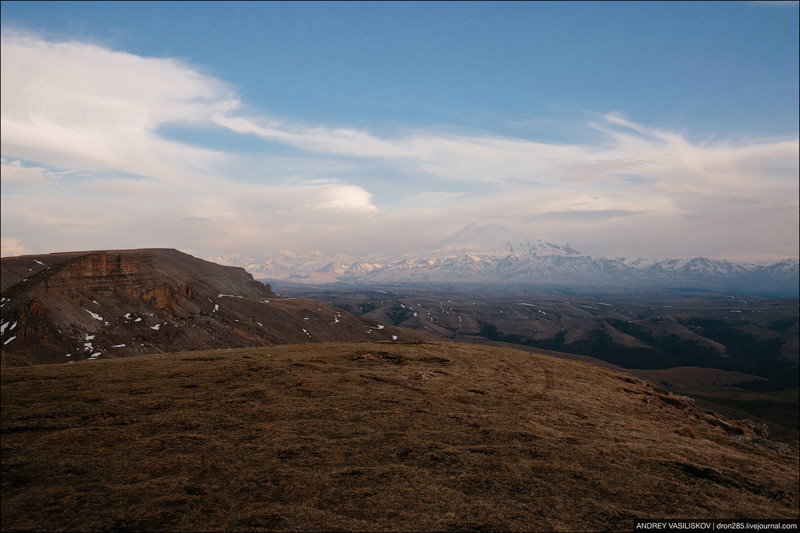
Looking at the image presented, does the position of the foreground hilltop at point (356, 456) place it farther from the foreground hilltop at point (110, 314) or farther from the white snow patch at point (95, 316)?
the white snow patch at point (95, 316)

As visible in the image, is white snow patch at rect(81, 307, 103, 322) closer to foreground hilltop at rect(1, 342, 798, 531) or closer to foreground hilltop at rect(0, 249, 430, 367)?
foreground hilltop at rect(0, 249, 430, 367)

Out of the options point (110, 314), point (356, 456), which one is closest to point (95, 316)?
point (110, 314)

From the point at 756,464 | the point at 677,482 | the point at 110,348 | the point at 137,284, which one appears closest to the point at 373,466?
the point at 677,482

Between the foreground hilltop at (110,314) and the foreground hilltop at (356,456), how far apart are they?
204 feet

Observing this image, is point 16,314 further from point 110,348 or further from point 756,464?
point 756,464

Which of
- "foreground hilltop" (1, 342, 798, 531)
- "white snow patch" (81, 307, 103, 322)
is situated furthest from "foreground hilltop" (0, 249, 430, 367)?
"foreground hilltop" (1, 342, 798, 531)

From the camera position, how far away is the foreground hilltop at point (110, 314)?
78.8 metres

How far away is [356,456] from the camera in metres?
17.0

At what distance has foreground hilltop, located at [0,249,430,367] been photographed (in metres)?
78.8

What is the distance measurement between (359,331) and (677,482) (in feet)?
569

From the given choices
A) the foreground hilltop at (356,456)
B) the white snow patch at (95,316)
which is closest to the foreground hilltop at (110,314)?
the white snow patch at (95,316)

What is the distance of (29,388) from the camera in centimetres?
2498

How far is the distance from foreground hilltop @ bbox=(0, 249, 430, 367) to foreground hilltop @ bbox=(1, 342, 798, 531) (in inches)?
2451

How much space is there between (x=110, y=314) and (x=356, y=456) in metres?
104
